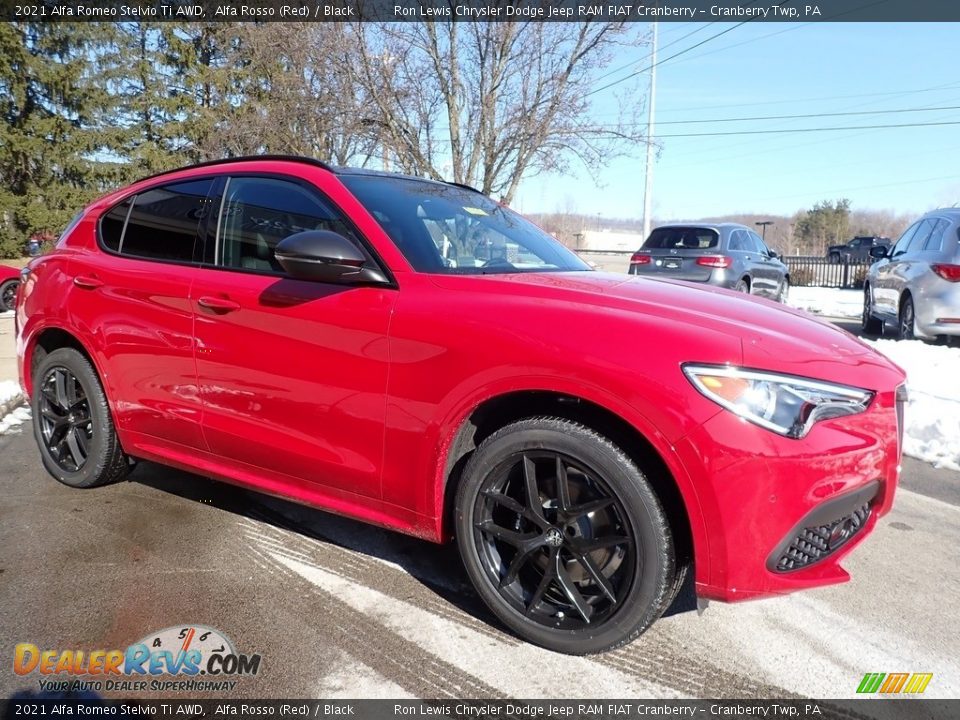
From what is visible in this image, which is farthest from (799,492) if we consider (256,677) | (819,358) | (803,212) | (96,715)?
(803,212)

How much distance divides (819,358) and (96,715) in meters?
2.55

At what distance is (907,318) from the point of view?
852 centimetres

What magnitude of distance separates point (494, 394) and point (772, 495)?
92cm

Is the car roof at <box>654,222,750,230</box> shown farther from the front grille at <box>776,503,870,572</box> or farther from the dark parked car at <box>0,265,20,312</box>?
the dark parked car at <box>0,265,20,312</box>

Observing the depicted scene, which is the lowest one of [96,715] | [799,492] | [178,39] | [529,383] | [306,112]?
[96,715]

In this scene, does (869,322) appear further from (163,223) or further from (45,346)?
(45,346)

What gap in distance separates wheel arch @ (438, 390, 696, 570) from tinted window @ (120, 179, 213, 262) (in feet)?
5.62

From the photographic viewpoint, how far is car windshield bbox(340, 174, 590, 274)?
9.30ft

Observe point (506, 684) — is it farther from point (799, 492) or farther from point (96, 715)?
point (96, 715)

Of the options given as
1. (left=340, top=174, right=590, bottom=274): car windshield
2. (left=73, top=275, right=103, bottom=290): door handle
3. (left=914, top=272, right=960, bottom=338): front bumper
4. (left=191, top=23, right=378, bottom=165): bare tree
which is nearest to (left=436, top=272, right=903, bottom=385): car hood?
(left=340, top=174, right=590, bottom=274): car windshield

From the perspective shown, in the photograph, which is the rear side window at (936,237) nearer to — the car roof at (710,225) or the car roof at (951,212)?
the car roof at (951,212)

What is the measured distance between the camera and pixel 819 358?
7.39ft

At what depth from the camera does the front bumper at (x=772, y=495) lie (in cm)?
202

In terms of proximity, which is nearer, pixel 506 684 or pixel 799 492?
pixel 799 492
